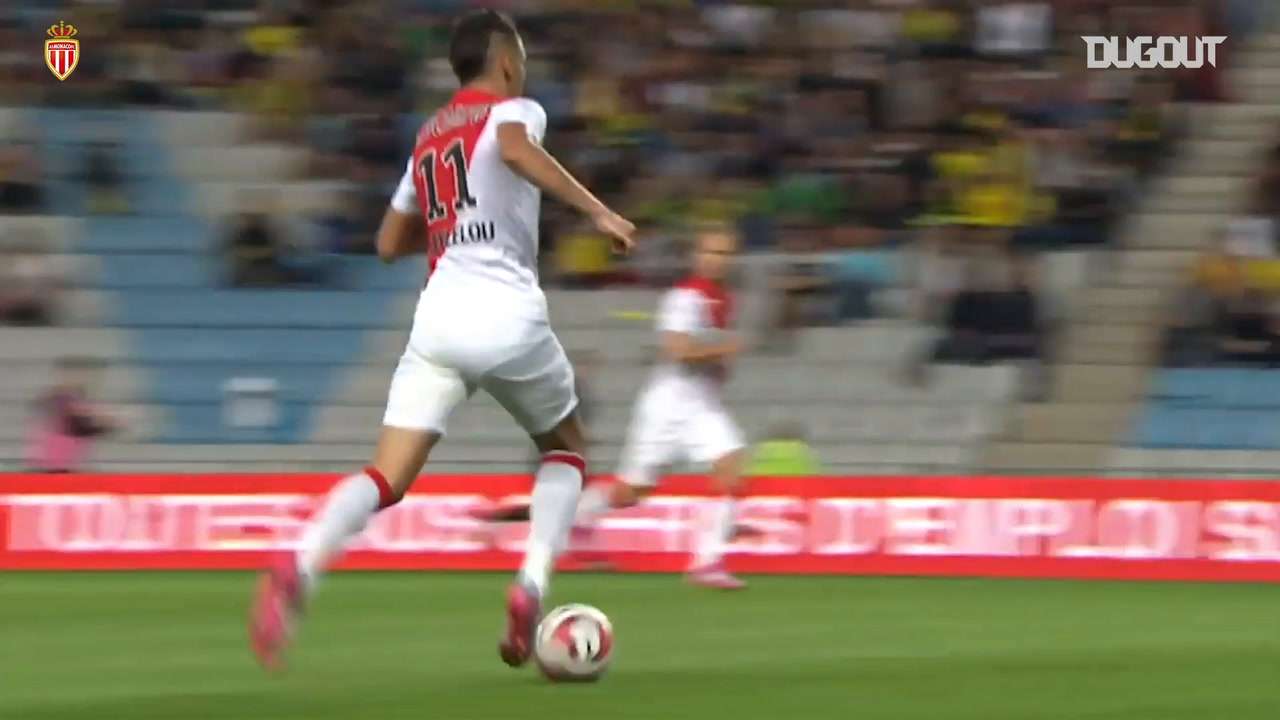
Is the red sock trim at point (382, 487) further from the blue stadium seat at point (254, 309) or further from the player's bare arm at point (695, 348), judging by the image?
the blue stadium seat at point (254, 309)

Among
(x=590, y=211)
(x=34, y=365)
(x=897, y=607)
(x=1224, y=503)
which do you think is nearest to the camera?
(x=590, y=211)

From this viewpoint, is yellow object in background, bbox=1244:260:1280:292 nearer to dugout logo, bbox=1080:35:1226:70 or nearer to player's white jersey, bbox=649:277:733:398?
dugout logo, bbox=1080:35:1226:70

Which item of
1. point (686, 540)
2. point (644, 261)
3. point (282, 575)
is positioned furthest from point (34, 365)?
point (282, 575)

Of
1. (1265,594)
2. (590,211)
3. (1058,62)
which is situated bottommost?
(1265,594)

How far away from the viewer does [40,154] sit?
19.7 meters

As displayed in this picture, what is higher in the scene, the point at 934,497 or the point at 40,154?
the point at 40,154

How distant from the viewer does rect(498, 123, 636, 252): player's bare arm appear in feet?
24.5

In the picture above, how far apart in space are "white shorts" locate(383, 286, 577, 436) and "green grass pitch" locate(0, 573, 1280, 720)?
0.91 m

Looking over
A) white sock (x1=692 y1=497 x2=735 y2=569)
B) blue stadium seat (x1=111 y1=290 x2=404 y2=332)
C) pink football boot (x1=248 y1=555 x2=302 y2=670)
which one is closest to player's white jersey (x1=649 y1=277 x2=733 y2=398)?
white sock (x1=692 y1=497 x2=735 y2=569)

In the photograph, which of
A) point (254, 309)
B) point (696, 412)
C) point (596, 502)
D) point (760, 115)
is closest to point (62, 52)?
point (254, 309)

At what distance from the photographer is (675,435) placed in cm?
1355

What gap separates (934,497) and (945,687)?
771 centimetres

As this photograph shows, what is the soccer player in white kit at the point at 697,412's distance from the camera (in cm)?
1342

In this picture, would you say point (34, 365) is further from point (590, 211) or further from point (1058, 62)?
point (590, 211)
